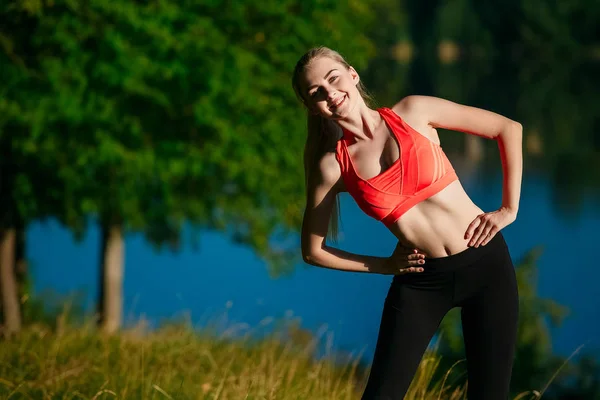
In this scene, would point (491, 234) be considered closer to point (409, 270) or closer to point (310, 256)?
point (409, 270)

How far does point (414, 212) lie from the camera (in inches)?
120

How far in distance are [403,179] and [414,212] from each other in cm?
13

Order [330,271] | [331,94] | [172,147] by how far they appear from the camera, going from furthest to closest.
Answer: [330,271], [172,147], [331,94]

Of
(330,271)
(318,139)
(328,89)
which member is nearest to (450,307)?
(318,139)

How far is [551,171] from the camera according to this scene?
28.8 meters

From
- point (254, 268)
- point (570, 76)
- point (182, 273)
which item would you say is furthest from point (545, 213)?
point (570, 76)

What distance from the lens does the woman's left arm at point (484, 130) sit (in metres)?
3.10

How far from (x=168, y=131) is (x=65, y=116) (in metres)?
1.22

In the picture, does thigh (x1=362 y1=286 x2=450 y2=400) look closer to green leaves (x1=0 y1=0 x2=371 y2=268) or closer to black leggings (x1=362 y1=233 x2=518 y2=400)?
black leggings (x1=362 y1=233 x2=518 y2=400)

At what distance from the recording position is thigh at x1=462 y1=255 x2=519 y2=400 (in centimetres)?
312

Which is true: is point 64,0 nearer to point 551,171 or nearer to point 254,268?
point 254,268

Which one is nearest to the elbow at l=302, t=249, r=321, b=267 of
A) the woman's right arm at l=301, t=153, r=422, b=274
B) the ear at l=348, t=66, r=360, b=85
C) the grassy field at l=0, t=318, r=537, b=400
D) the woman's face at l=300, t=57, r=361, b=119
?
the woman's right arm at l=301, t=153, r=422, b=274

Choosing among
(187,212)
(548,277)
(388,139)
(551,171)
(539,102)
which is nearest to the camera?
(388,139)

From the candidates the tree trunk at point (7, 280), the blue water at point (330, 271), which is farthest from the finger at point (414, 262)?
the blue water at point (330, 271)
